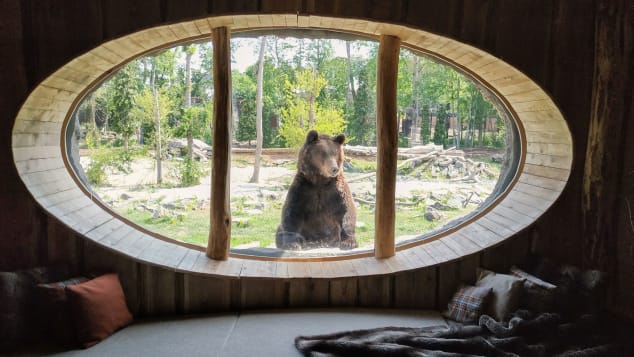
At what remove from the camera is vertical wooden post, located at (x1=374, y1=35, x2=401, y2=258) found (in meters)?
2.84

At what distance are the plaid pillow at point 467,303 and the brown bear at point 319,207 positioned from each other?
0.76 metres

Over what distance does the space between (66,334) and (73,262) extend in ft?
1.48

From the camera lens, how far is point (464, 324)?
2.54 meters

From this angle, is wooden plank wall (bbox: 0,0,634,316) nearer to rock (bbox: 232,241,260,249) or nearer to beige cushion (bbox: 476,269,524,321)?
beige cushion (bbox: 476,269,524,321)

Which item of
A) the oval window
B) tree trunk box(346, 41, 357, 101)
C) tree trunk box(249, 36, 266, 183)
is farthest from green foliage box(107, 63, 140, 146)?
tree trunk box(346, 41, 357, 101)

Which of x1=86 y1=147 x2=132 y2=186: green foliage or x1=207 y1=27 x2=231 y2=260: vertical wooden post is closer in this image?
x1=207 y1=27 x2=231 y2=260: vertical wooden post

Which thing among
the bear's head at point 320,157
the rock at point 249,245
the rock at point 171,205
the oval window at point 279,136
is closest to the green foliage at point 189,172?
the oval window at point 279,136

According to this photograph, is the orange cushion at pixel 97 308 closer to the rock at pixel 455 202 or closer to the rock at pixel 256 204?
the rock at pixel 256 204

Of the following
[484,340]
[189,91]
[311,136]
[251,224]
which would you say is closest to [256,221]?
[251,224]

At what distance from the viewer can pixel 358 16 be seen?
8.27ft

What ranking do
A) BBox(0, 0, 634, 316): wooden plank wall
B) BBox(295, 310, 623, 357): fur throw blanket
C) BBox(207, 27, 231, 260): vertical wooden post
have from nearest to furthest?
BBox(295, 310, 623, 357): fur throw blanket < BBox(0, 0, 634, 316): wooden plank wall < BBox(207, 27, 231, 260): vertical wooden post

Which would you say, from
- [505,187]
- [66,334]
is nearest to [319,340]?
[66,334]

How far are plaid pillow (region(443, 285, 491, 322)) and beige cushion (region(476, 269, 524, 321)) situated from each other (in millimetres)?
38

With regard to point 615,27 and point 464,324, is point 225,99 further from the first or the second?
point 615,27
